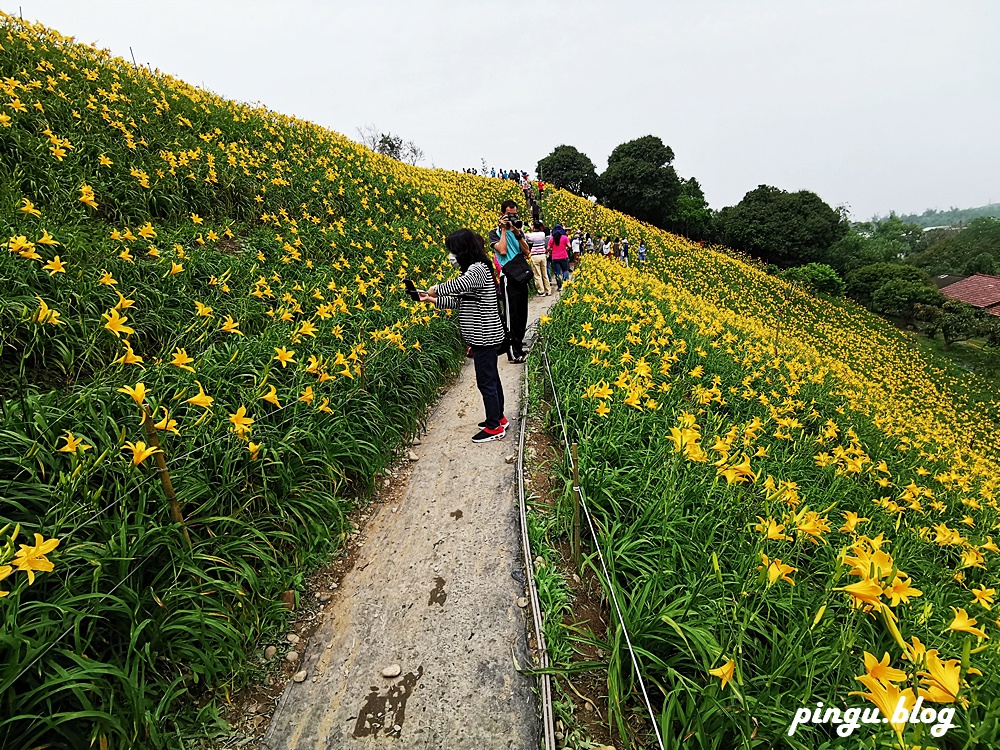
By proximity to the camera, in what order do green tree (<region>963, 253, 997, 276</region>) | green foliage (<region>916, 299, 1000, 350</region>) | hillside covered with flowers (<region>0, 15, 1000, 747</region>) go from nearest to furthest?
hillside covered with flowers (<region>0, 15, 1000, 747</region>), green foliage (<region>916, 299, 1000, 350</region>), green tree (<region>963, 253, 997, 276</region>)

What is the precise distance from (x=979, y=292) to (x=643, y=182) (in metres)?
27.1

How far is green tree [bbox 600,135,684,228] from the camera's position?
3559 centimetres

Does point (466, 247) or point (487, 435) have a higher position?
point (466, 247)

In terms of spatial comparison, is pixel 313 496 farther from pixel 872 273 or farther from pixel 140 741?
pixel 872 273

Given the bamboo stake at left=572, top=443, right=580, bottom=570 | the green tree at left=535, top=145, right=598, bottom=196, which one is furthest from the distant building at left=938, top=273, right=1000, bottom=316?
the bamboo stake at left=572, top=443, right=580, bottom=570

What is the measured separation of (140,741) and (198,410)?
167cm

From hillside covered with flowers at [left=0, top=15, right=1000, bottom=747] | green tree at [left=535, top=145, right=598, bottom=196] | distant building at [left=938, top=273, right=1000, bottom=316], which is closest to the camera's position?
hillside covered with flowers at [left=0, top=15, right=1000, bottom=747]

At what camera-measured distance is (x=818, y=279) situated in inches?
993

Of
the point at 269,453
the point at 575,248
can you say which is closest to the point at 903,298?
the point at 575,248

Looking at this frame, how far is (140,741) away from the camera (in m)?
1.53

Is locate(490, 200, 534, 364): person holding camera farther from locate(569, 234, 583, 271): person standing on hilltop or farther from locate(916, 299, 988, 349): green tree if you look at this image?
locate(916, 299, 988, 349): green tree

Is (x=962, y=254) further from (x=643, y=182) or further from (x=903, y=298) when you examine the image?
(x=643, y=182)

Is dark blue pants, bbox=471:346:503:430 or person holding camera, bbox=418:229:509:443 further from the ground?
person holding camera, bbox=418:229:509:443

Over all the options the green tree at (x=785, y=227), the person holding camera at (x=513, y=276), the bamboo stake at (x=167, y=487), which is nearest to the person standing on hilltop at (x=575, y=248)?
the person holding camera at (x=513, y=276)
